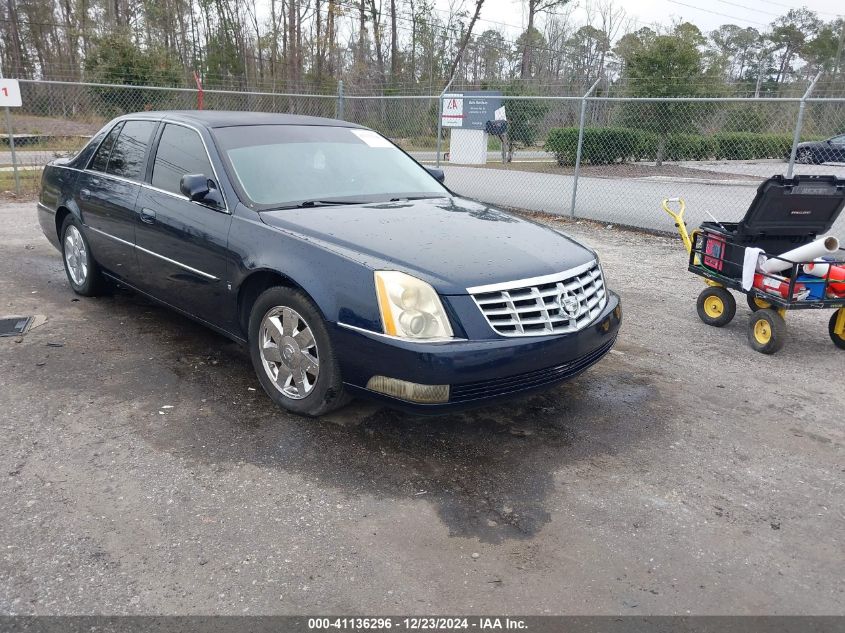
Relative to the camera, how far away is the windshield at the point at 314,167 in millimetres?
4148

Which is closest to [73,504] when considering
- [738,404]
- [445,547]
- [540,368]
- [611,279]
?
[445,547]

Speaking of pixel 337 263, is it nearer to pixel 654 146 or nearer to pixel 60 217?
pixel 60 217

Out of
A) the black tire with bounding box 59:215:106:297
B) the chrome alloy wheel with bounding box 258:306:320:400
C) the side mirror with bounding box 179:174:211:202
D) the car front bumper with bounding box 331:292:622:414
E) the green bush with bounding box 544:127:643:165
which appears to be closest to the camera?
the car front bumper with bounding box 331:292:622:414

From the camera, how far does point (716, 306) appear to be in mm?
5711

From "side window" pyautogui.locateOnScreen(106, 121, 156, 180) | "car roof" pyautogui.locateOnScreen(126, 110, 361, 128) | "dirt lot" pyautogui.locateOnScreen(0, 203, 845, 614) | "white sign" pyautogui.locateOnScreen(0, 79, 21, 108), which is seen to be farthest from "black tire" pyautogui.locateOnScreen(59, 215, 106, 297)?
"white sign" pyautogui.locateOnScreen(0, 79, 21, 108)

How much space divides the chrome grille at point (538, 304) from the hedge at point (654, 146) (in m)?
15.0

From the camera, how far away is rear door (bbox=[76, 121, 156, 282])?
4.81 metres

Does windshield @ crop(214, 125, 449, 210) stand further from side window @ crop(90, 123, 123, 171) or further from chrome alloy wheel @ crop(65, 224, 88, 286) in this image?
chrome alloy wheel @ crop(65, 224, 88, 286)

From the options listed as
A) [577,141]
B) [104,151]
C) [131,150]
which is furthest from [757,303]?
[577,141]

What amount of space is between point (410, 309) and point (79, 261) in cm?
384

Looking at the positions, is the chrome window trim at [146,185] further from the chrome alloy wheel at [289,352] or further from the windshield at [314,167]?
the chrome alloy wheel at [289,352]

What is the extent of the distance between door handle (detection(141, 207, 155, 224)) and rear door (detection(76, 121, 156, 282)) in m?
0.17

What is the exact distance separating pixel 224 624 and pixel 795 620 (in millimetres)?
1959

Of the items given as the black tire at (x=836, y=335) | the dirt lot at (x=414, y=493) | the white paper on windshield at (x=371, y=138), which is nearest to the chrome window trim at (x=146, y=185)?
the dirt lot at (x=414, y=493)
